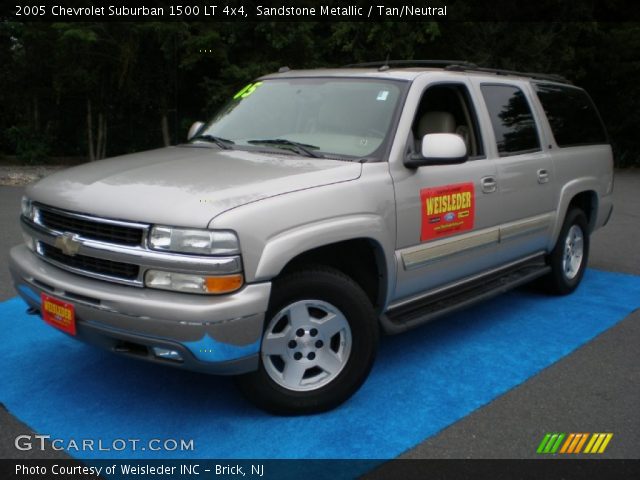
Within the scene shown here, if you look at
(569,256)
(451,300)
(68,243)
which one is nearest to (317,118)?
(451,300)

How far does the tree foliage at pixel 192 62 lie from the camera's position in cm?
1562

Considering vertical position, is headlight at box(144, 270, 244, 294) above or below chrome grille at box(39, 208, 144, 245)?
below

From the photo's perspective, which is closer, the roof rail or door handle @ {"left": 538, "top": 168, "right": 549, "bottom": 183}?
the roof rail

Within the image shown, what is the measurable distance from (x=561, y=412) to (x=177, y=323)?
7.34ft

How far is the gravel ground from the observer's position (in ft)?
44.3

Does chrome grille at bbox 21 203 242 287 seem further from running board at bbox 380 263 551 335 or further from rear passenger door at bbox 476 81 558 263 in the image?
rear passenger door at bbox 476 81 558 263

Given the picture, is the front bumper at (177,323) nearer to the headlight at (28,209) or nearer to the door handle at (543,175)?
the headlight at (28,209)

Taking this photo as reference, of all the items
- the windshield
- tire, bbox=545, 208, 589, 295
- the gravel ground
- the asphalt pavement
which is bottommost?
the gravel ground

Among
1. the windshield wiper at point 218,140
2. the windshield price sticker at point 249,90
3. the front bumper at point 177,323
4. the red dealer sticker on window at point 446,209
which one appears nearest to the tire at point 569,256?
the red dealer sticker on window at point 446,209

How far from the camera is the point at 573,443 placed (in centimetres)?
338

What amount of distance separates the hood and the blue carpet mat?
1.13m

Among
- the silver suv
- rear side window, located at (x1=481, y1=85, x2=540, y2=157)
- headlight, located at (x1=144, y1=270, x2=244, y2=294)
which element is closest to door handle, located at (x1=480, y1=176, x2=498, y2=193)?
the silver suv

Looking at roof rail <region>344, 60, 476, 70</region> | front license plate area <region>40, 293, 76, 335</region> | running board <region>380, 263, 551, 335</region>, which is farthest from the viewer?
roof rail <region>344, 60, 476, 70</region>

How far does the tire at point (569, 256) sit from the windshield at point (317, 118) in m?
2.45
